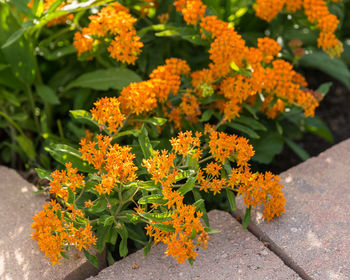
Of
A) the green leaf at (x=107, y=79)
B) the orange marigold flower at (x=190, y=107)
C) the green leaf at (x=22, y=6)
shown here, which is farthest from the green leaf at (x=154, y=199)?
the green leaf at (x=22, y=6)

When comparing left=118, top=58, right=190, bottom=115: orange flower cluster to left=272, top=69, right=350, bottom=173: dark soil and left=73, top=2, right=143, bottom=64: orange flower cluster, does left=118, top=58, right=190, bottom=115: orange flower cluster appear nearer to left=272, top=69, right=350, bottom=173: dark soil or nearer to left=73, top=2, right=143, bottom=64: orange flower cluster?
left=73, top=2, right=143, bottom=64: orange flower cluster

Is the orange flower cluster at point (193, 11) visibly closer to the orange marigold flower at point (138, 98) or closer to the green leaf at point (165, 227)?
the orange marigold flower at point (138, 98)

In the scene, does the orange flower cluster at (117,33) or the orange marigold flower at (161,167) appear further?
the orange flower cluster at (117,33)

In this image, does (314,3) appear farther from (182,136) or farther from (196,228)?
(196,228)

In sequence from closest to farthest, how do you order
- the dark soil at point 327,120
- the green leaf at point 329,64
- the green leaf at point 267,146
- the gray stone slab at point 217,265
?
the gray stone slab at point 217,265, the green leaf at point 267,146, the dark soil at point 327,120, the green leaf at point 329,64

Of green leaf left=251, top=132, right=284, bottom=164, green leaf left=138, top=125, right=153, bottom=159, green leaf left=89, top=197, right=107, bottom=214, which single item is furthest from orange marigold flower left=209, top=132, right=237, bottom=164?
green leaf left=251, top=132, right=284, bottom=164
